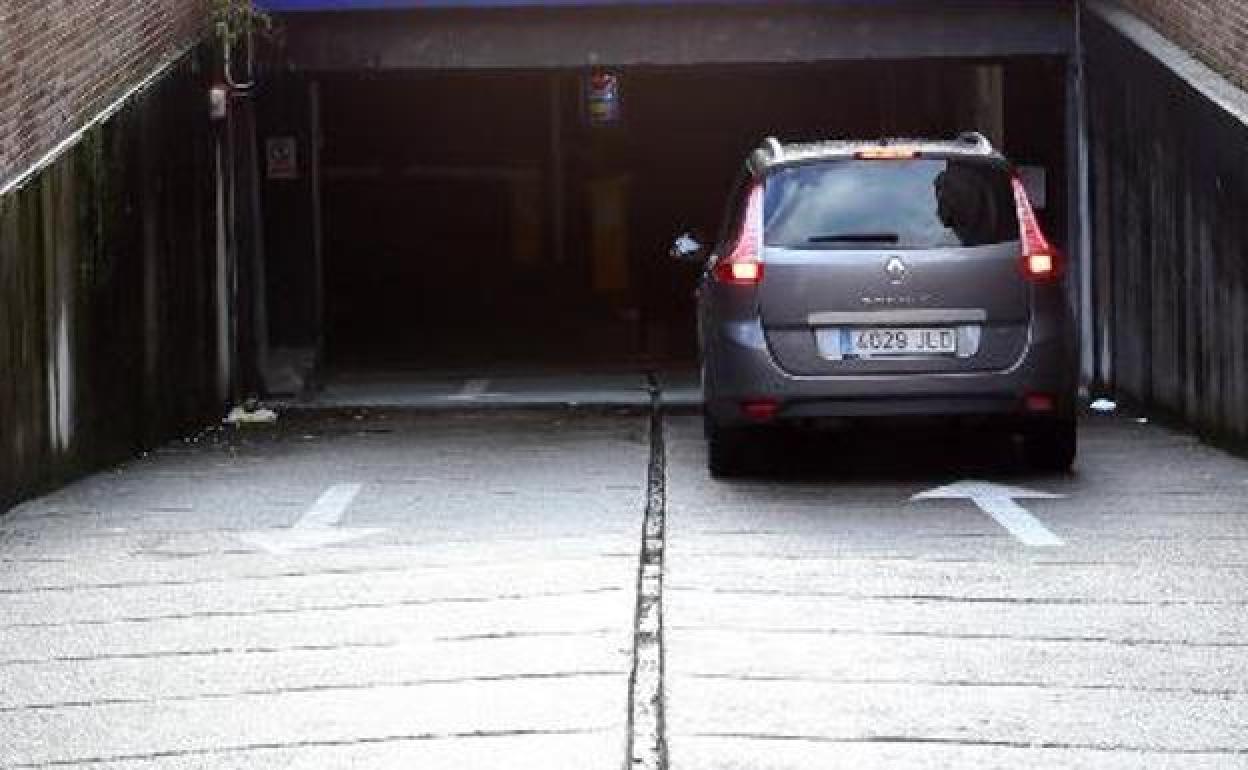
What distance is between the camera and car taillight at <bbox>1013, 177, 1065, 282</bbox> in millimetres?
12195

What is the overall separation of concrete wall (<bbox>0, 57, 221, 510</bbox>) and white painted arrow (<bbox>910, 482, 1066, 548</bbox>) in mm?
4674

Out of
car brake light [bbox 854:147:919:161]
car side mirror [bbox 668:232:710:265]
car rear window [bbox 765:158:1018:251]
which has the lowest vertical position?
car side mirror [bbox 668:232:710:265]

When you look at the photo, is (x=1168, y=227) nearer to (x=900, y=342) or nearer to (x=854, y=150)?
(x=854, y=150)

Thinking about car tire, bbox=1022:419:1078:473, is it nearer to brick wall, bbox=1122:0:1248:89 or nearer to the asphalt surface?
the asphalt surface

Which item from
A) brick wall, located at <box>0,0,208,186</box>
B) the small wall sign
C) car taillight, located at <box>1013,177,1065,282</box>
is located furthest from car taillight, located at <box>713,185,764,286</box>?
the small wall sign

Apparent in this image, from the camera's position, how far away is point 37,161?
13773 mm

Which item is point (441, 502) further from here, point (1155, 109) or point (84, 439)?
point (1155, 109)

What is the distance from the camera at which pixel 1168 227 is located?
16422 millimetres

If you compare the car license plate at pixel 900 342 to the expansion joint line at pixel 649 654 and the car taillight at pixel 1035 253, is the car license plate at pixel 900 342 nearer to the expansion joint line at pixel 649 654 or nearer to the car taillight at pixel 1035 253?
the car taillight at pixel 1035 253

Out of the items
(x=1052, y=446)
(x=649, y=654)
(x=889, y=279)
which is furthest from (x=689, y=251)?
(x=649, y=654)

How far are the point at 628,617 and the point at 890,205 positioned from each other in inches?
189

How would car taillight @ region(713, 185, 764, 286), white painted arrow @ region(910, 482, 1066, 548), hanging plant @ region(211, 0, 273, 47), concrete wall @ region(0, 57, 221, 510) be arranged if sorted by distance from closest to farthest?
white painted arrow @ region(910, 482, 1066, 548)
car taillight @ region(713, 185, 764, 286)
concrete wall @ region(0, 57, 221, 510)
hanging plant @ region(211, 0, 273, 47)

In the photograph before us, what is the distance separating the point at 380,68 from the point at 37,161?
5768 mm

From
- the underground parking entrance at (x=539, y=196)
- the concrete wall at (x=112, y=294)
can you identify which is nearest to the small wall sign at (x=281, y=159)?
the underground parking entrance at (x=539, y=196)
